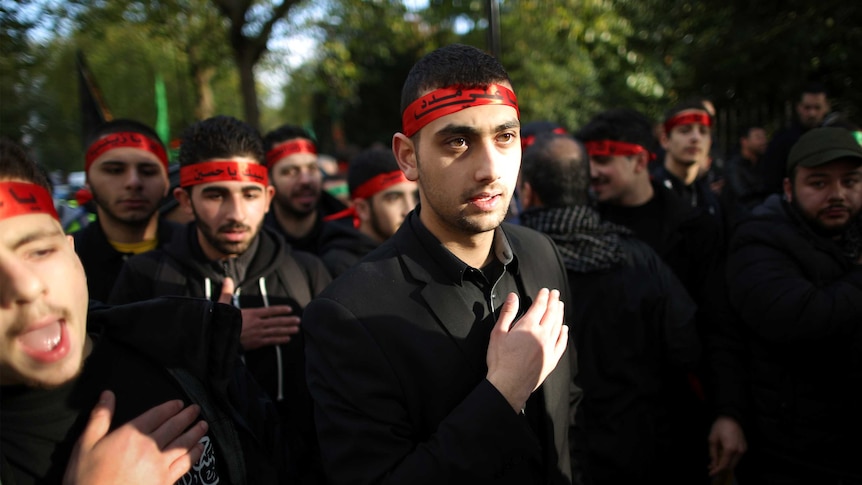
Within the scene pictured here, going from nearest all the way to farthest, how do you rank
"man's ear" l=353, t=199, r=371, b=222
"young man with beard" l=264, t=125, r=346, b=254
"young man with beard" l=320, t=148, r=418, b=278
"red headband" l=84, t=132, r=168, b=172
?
"red headband" l=84, t=132, r=168, b=172 < "young man with beard" l=320, t=148, r=418, b=278 < "man's ear" l=353, t=199, r=371, b=222 < "young man with beard" l=264, t=125, r=346, b=254

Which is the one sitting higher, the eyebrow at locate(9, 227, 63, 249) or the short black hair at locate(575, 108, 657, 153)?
the short black hair at locate(575, 108, 657, 153)

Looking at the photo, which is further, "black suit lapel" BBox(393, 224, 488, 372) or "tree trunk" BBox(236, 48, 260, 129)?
"tree trunk" BBox(236, 48, 260, 129)

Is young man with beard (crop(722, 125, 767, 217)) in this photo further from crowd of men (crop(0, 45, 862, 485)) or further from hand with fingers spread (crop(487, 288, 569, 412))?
hand with fingers spread (crop(487, 288, 569, 412))

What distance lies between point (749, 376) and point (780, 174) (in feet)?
9.10

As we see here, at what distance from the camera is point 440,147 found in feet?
6.14

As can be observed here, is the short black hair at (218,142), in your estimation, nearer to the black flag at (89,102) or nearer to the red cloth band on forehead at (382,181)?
the red cloth band on forehead at (382,181)

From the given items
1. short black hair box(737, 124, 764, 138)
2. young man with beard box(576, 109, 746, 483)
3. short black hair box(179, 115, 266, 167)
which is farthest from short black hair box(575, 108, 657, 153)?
short black hair box(737, 124, 764, 138)

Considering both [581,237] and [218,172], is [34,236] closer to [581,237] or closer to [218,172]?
[218,172]

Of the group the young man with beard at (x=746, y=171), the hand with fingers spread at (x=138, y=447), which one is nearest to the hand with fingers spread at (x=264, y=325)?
the hand with fingers spread at (x=138, y=447)

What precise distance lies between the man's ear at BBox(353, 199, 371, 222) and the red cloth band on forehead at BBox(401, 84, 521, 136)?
2484mm

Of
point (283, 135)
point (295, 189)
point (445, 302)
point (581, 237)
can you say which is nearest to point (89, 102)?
point (283, 135)

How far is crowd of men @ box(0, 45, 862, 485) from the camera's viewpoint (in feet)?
5.31

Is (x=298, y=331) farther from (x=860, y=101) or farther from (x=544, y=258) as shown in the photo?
(x=860, y=101)

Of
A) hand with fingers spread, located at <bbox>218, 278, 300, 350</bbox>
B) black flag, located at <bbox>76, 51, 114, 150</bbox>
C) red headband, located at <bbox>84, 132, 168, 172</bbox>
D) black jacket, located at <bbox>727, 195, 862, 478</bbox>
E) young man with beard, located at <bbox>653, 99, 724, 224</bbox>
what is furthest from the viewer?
black flag, located at <bbox>76, 51, 114, 150</bbox>
